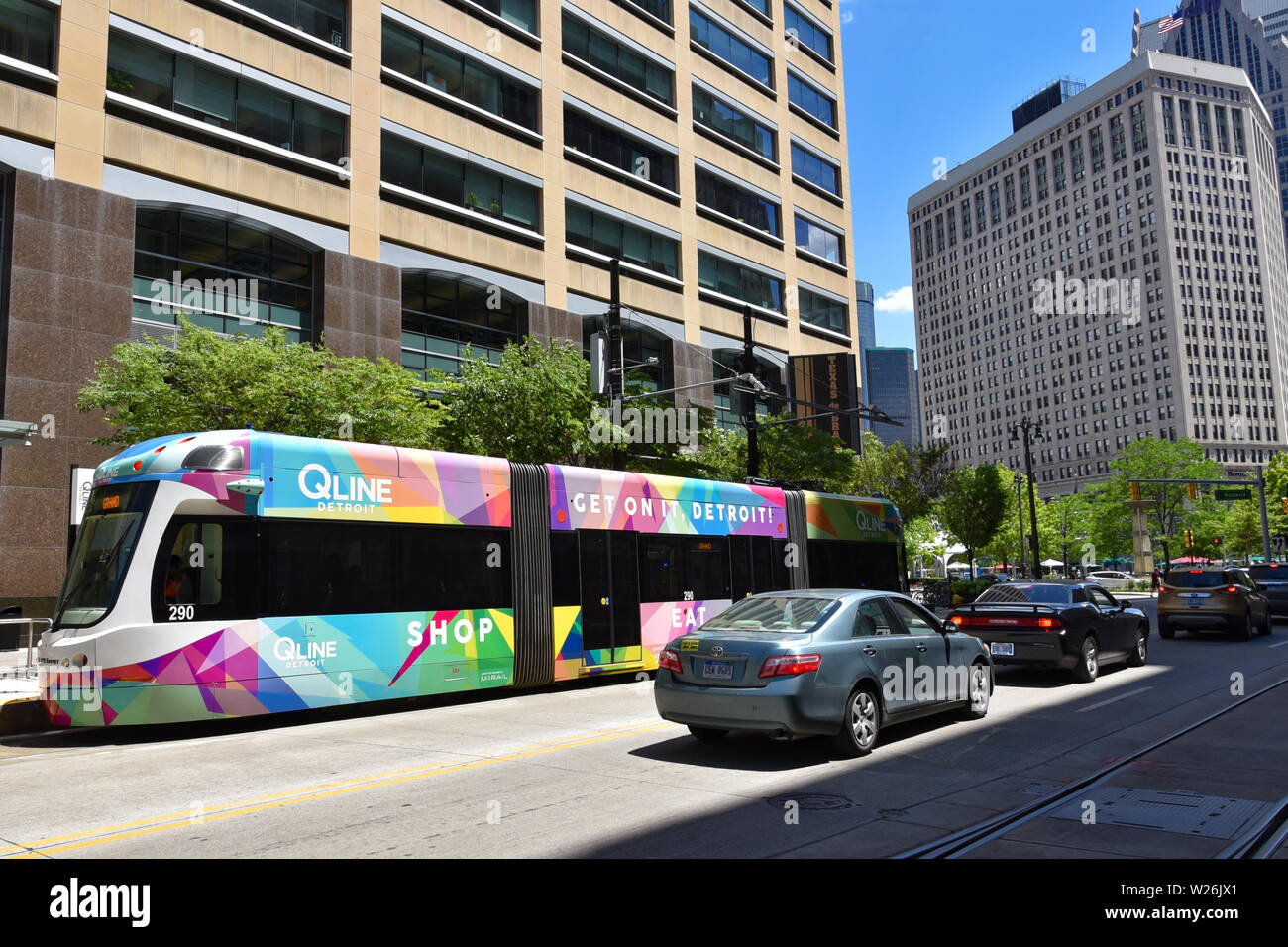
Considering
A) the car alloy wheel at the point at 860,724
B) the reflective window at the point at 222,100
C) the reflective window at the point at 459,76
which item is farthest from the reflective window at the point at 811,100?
the car alloy wheel at the point at 860,724

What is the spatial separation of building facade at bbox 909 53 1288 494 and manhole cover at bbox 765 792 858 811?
11885 cm

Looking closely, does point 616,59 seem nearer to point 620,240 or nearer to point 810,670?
point 620,240

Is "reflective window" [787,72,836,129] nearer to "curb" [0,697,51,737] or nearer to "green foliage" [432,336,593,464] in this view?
"green foliage" [432,336,593,464]

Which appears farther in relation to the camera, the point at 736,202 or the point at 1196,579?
the point at 736,202

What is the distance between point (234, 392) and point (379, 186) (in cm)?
1362

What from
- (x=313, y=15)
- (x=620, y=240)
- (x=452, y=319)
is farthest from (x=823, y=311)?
(x=313, y=15)

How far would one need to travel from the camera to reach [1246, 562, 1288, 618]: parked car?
26.1 meters

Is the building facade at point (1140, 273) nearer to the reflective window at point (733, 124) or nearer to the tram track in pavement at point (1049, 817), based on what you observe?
the reflective window at point (733, 124)

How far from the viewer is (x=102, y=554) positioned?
1016 cm

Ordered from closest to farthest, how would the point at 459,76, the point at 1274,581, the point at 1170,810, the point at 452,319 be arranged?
the point at 1170,810 < the point at 1274,581 < the point at 452,319 < the point at 459,76

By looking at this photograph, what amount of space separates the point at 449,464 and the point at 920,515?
1319 inches

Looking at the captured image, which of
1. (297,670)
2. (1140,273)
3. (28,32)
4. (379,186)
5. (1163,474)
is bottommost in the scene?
(297,670)

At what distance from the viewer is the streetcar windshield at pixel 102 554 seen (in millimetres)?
9922
